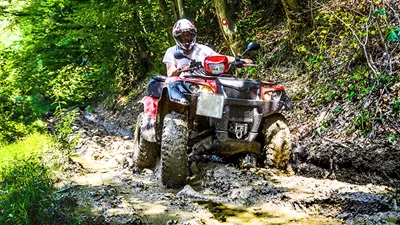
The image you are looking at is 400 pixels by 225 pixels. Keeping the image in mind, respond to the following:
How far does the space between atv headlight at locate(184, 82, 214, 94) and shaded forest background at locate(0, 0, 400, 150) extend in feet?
6.04

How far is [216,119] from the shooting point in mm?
4488

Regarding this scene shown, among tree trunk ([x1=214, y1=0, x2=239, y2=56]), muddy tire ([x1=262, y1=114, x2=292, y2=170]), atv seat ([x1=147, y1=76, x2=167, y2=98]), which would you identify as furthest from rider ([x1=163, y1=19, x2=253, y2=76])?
tree trunk ([x1=214, y1=0, x2=239, y2=56])

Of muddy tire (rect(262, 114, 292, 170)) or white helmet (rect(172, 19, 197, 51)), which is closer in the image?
muddy tire (rect(262, 114, 292, 170))

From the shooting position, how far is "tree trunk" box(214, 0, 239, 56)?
859 cm

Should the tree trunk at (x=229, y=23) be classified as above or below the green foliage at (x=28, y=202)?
above

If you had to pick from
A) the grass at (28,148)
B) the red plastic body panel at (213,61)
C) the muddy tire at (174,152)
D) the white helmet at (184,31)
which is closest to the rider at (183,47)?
the white helmet at (184,31)

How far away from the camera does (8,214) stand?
124 inches

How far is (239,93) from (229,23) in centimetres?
455

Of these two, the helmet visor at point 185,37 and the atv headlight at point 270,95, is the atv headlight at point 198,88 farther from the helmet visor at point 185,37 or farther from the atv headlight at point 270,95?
the helmet visor at point 185,37

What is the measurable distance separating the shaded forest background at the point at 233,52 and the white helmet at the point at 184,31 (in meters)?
2.09

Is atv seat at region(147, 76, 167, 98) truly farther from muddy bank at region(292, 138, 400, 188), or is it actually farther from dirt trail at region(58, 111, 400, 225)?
muddy bank at region(292, 138, 400, 188)

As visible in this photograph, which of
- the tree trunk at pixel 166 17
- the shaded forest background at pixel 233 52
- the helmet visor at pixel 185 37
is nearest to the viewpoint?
the shaded forest background at pixel 233 52

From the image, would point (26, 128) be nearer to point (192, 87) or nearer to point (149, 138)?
point (149, 138)

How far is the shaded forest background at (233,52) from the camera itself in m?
5.22
